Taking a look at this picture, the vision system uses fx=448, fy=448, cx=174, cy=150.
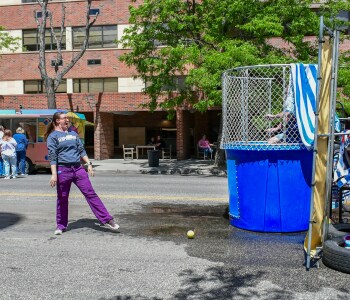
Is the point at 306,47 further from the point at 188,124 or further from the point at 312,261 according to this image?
the point at 312,261

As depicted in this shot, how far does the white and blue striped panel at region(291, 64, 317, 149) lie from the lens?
6.03m

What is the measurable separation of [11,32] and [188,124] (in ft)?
46.0

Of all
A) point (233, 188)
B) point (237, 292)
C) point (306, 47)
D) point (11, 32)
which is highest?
point (11, 32)

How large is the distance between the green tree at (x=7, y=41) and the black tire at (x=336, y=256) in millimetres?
26420

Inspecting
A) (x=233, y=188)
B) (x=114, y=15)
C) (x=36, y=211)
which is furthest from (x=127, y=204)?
(x=114, y=15)

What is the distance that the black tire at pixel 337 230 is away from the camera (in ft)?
18.0

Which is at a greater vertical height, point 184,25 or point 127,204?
point 184,25

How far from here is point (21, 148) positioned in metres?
16.2

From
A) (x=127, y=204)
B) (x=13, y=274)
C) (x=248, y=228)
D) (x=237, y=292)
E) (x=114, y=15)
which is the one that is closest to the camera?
(x=237, y=292)

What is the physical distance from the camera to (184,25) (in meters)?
17.4

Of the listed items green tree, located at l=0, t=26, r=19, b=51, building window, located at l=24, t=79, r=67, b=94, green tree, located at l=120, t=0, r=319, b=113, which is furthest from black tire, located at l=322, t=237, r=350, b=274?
building window, located at l=24, t=79, r=67, b=94

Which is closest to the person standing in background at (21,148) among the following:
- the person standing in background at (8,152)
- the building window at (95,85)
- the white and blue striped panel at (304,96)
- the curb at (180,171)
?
the person standing in background at (8,152)

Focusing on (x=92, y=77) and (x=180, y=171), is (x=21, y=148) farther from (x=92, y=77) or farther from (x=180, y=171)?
(x=92, y=77)

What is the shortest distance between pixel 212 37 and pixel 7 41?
16.2m
